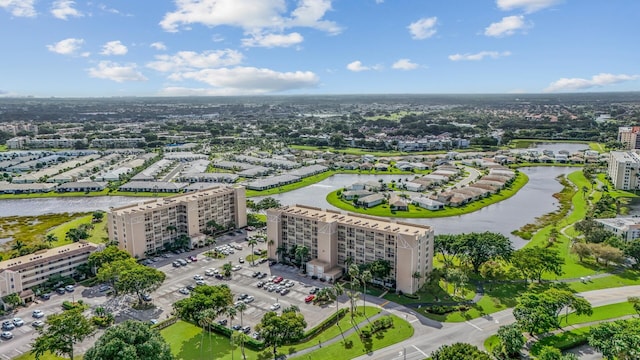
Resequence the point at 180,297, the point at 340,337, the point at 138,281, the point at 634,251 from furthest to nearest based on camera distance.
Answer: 1. the point at 634,251
2. the point at 180,297
3. the point at 138,281
4. the point at 340,337

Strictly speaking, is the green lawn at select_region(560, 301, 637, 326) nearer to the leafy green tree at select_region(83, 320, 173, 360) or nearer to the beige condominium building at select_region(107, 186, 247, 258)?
the leafy green tree at select_region(83, 320, 173, 360)

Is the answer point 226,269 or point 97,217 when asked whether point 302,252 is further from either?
point 97,217

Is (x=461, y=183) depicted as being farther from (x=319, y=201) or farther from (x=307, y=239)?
(x=307, y=239)

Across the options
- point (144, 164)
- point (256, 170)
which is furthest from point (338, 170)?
point (144, 164)

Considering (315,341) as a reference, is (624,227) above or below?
above

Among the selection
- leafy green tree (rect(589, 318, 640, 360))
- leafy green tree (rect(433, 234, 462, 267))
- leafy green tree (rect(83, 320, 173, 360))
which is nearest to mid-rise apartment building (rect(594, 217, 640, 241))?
leafy green tree (rect(433, 234, 462, 267))

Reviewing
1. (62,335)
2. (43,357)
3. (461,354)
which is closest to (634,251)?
(461,354)

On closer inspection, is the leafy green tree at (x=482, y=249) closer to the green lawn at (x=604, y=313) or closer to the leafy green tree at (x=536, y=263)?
the leafy green tree at (x=536, y=263)
